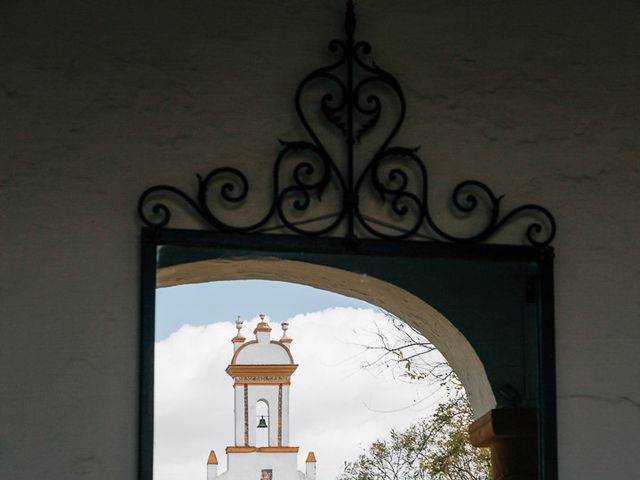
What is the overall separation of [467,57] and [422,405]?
68 centimetres

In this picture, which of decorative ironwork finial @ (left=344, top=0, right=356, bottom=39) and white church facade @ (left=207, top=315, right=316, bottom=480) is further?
decorative ironwork finial @ (left=344, top=0, right=356, bottom=39)

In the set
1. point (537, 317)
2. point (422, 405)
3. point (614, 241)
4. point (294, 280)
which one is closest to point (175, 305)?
point (294, 280)

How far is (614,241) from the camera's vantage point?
2.62 metres

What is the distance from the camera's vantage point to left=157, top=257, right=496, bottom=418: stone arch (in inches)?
96.9

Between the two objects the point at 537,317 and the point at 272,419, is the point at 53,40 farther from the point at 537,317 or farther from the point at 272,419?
the point at 537,317

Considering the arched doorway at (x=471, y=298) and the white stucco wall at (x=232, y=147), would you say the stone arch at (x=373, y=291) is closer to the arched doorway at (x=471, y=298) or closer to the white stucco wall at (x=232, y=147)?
the arched doorway at (x=471, y=298)

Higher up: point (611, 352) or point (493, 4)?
point (493, 4)

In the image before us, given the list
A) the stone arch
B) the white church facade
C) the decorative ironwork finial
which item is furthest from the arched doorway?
the decorative ironwork finial

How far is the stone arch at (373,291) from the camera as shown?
246 centimetres

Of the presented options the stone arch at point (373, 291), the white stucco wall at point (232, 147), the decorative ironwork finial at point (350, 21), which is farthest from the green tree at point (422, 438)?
the decorative ironwork finial at point (350, 21)

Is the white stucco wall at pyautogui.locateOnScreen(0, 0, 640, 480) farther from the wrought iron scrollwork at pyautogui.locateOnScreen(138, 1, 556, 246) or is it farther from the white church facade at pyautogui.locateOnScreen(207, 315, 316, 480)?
the white church facade at pyautogui.locateOnScreen(207, 315, 316, 480)

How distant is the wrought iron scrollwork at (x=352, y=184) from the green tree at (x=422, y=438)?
0.21 meters

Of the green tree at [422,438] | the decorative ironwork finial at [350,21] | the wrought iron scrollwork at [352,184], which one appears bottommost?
the green tree at [422,438]

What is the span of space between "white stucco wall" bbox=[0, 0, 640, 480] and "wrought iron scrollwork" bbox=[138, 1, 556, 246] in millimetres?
28
